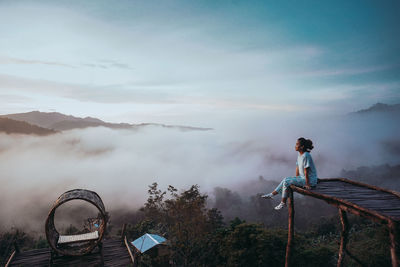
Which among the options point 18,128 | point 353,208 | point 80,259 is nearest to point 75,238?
point 80,259

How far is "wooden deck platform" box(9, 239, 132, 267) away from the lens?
28.8 ft

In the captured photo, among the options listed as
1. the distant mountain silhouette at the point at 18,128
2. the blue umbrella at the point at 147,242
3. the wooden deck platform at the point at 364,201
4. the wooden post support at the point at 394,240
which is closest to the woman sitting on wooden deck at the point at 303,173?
the wooden deck platform at the point at 364,201

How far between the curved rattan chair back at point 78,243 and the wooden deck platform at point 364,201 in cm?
669

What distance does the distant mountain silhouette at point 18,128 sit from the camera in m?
83.8

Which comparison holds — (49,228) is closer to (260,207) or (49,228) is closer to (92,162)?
(260,207)

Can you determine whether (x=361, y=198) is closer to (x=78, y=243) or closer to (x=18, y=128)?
(x=78, y=243)

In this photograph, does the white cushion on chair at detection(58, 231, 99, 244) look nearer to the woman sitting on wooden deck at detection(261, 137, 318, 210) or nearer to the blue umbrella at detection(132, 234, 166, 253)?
the blue umbrella at detection(132, 234, 166, 253)

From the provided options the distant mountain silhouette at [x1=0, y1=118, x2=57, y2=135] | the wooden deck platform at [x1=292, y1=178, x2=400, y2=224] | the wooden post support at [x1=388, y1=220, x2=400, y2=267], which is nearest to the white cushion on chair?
the wooden deck platform at [x1=292, y1=178, x2=400, y2=224]

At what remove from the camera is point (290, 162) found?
146 m

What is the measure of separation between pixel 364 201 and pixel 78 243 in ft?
32.3

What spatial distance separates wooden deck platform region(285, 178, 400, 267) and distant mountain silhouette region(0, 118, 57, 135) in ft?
341

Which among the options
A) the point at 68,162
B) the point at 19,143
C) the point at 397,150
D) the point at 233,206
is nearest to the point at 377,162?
the point at 397,150

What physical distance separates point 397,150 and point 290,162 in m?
53.3

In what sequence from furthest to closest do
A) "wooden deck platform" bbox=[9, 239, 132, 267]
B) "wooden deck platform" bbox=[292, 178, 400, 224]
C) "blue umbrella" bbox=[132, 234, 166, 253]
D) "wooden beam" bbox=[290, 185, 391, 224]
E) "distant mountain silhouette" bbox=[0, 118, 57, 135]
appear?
"distant mountain silhouette" bbox=[0, 118, 57, 135] < "blue umbrella" bbox=[132, 234, 166, 253] < "wooden deck platform" bbox=[9, 239, 132, 267] < "wooden deck platform" bbox=[292, 178, 400, 224] < "wooden beam" bbox=[290, 185, 391, 224]
